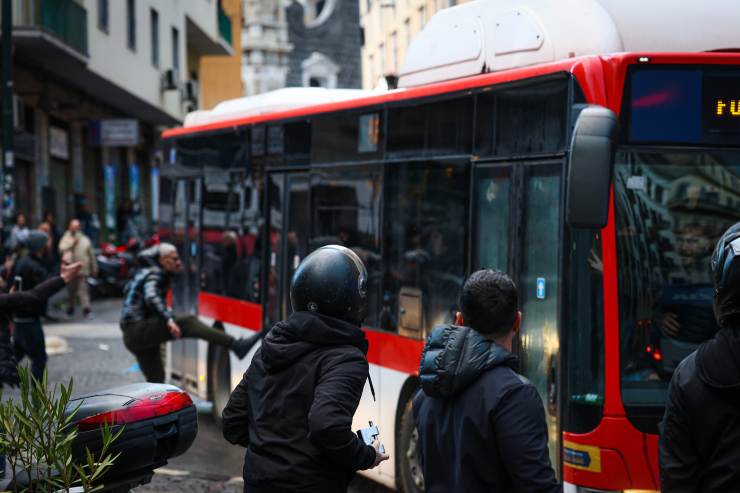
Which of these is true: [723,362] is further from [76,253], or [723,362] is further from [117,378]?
[76,253]

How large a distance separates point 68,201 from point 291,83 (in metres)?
56.5

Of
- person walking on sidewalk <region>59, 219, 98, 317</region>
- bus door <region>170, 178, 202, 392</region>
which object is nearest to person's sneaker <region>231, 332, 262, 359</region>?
bus door <region>170, 178, 202, 392</region>

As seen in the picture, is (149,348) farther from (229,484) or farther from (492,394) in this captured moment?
(492,394)

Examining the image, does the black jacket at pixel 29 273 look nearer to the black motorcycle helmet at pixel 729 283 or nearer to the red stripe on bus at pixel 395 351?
the red stripe on bus at pixel 395 351

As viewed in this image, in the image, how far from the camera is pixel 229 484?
9.05 metres

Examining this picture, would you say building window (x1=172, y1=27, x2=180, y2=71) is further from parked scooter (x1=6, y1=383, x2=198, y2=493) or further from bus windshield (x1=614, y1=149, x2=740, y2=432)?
parked scooter (x1=6, y1=383, x2=198, y2=493)

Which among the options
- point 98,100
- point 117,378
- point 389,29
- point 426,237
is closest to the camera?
point 426,237

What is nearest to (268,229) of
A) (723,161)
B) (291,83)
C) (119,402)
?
(723,161)

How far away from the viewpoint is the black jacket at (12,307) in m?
8.34

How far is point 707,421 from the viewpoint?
11.3 feet

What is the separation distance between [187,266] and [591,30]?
21.1 feet

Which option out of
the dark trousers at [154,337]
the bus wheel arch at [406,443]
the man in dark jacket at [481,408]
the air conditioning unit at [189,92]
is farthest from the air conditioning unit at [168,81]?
the man in dark jacket at [481,408]

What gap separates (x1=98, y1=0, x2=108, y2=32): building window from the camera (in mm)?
29131

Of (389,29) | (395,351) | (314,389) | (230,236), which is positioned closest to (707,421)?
(314,389)
